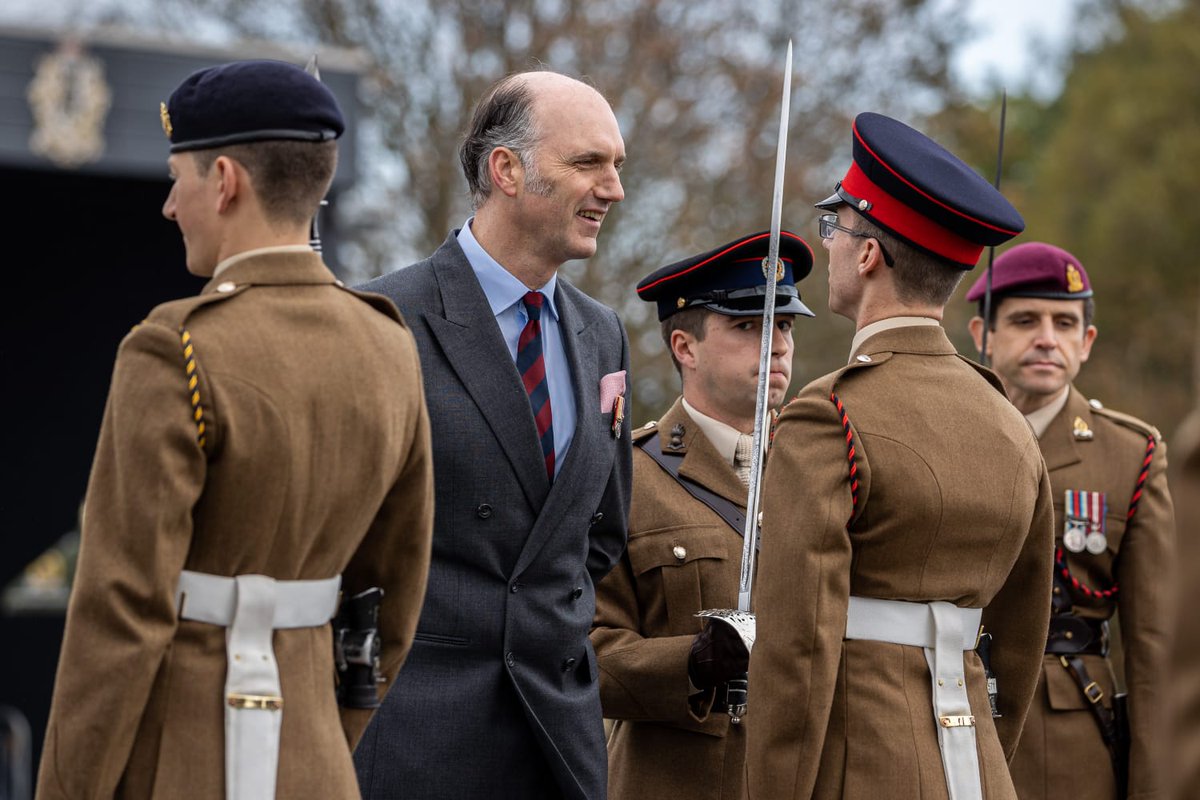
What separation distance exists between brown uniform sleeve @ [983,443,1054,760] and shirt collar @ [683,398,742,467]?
0.88 metres

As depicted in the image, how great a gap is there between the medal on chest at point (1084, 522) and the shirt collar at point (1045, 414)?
256 millimetres

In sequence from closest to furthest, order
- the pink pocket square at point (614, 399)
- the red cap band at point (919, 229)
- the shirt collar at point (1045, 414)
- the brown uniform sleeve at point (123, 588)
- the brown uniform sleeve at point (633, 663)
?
1. the brown uniform sleeve at point (123, 588)
2. the red cap band at point (919, 229)
3. the pink pocket square at point (614, 399)
4. the brown uniform sleeve at point (633, 663)
5. the shirt collar at point (1045, 414)

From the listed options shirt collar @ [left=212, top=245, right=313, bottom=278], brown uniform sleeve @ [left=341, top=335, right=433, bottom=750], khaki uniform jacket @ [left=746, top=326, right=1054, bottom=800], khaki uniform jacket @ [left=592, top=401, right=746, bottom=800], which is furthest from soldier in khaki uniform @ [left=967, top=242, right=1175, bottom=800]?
shirt collar @ [left=212, top=245, right=313, bottom=278]

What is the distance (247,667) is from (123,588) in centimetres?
25

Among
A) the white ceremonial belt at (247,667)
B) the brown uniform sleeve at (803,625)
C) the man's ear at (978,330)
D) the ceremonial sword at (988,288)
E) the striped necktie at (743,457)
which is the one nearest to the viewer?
the white ceremonial belt at (247,667)

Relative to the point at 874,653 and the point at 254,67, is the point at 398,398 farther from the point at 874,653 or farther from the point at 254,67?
the point at 874,653

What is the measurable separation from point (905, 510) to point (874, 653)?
0.95 ft

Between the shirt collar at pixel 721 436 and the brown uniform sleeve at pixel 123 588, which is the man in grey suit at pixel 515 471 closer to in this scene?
the shirt collar at pixel 721 436

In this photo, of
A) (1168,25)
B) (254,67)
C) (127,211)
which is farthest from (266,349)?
(1168,25)

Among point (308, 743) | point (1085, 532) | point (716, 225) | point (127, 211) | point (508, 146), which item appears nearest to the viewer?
point (308, 743)

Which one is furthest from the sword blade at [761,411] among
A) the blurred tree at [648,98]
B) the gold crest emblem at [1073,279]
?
the blurred tree at [648,98]

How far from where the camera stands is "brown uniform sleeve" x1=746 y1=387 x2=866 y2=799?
10.7 ft

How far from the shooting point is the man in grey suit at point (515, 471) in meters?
3.42

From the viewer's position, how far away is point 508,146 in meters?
3.74
